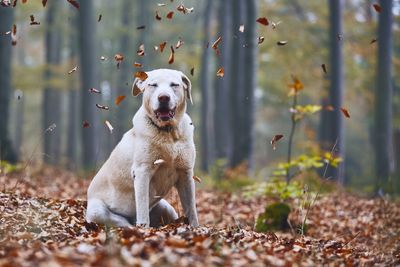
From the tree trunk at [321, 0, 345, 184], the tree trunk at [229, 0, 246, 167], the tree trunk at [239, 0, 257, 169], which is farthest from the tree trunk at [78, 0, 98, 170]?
the tree trunk at [321, 0, 345, 184]

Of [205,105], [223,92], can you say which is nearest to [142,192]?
[223,92]

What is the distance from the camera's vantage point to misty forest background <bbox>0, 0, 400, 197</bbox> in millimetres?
12766

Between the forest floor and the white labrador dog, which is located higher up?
the white labrador dog

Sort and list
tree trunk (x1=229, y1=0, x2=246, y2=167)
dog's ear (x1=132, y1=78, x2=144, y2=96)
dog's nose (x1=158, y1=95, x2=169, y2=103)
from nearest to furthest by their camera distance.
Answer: dog's nose (x1=158, y1=95, x2=169, y2=103), dog's ear (x1=132, y1=78, x2=144, y2=96), tree trunk (x1=229, y1=0, x2=246, y2=167)

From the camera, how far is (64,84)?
22.0m

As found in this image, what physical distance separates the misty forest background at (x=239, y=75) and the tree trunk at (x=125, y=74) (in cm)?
7

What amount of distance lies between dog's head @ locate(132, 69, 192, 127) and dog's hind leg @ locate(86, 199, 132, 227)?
3.73 ft

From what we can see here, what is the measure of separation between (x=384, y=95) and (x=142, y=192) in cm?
1023

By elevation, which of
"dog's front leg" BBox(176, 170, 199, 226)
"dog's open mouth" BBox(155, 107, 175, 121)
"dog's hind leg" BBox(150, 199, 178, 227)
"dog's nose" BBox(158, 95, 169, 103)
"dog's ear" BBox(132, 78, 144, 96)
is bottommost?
"dog's hind leg" BBox(150, 199, 178, 227)

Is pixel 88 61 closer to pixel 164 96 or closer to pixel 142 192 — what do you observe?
pixel 142 192

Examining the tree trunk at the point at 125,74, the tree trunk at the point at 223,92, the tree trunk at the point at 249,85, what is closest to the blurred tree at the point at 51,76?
the tree trunk at the point at 125,74

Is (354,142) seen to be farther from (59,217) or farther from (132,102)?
(59,217)

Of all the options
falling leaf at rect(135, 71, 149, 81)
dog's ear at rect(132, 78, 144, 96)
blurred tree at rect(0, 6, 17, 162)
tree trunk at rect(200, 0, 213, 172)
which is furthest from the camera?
tree trunk at rect(200, 0, 213, 172)

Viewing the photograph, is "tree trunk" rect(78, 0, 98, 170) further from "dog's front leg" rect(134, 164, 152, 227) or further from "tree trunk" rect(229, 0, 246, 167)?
"dog's front leg" rect(134, 164, 152, 227)
